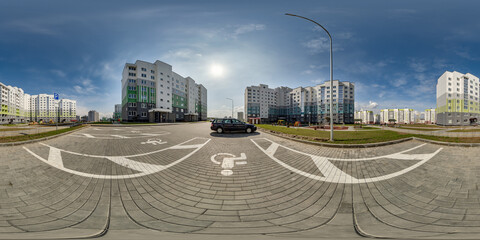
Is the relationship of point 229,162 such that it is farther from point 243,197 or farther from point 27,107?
point 27,107

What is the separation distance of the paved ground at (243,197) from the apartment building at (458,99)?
66672 mm

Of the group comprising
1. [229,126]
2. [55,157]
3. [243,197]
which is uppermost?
[229,126]

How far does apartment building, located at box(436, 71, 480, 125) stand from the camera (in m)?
47.4

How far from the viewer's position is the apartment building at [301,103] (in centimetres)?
6600

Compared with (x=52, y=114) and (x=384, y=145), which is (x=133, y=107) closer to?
(x=384, y=145)

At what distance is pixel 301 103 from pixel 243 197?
8089cm

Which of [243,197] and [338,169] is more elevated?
[338,169]

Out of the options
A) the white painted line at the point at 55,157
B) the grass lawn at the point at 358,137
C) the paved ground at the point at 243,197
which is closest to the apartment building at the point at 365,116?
the grass lawn at the point at 358,137

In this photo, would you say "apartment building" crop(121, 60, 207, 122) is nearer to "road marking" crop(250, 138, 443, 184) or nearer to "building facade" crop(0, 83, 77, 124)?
"building facade" crop(0, 83, 77, 124)

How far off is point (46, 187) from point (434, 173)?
33.2ft

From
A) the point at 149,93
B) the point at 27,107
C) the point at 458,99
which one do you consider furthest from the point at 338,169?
the point at 27,107

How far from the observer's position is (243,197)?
357 cm

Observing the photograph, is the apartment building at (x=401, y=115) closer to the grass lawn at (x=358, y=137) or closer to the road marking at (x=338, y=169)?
the grass lawn at (x=358, y=137)

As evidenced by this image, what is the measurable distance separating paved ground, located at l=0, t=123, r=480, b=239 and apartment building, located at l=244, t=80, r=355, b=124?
5499 centimetres
